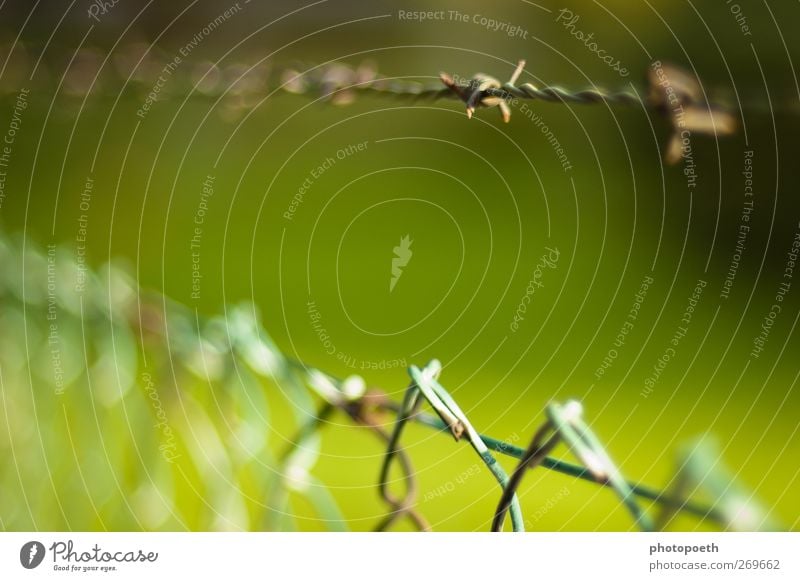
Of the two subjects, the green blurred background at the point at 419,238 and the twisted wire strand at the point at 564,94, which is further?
the green blurred background at the point at 419,238

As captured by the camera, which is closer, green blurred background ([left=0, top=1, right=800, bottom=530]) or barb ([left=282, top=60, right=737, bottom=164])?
barb ([left=282, top=60, right=737, bottom=164])

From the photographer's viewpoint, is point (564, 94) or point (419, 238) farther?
point (419, 238)

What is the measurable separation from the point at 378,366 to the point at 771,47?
88cm

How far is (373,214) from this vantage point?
178cm

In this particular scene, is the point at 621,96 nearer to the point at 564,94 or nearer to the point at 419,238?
the point at 564,94

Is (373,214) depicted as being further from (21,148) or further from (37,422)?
(37,422)

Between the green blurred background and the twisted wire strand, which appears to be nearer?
the twisted wire strand

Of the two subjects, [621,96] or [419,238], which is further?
[419,238]

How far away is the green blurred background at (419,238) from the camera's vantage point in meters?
0.70

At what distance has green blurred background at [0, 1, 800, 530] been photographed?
703mm

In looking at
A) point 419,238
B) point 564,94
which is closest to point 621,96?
point 564,94

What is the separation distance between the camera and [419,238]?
1493 mm

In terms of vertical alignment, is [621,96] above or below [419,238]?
below
